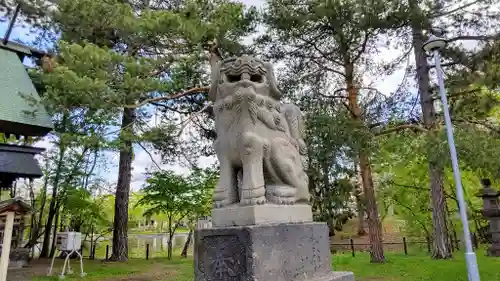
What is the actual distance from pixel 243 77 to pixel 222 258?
1518 millimetres

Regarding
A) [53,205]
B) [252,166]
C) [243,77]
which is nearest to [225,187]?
[252,166]

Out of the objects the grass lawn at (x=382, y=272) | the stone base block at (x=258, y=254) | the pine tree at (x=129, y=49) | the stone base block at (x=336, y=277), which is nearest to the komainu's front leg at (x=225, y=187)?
the stone base block at (x=258, y=254)

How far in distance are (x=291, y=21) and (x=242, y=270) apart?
779cm

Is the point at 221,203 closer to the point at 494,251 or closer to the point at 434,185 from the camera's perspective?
the point at 434,185

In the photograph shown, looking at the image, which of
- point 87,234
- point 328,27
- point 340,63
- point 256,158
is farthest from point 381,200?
point 256,158

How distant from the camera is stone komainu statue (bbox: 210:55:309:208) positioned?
3.05 metres

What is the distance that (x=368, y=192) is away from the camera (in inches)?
382

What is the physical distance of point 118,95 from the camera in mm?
7145

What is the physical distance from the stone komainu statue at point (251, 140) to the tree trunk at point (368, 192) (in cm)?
601

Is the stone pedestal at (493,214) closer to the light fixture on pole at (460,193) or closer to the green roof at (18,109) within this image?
the light fixture on pole at (460,193)

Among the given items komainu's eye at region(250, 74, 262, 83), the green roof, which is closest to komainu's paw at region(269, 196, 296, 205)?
komainu's eye at region(250, 74, 262, 83)

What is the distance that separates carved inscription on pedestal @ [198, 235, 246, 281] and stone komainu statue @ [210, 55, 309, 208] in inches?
13.7

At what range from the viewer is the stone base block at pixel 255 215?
2.84 m

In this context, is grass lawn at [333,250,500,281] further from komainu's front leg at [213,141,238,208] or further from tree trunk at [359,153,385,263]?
komainu's front leg at [213,141,238,208]
